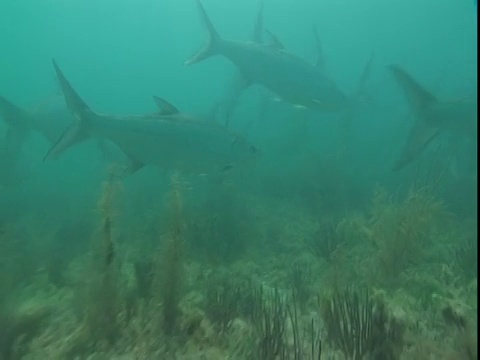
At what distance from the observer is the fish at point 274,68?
8695 millimetres

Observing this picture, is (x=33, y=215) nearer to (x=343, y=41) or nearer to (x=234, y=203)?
(x=234, y=203)

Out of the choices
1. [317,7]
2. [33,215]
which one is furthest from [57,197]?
[317,7]

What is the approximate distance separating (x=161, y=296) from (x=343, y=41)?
88.9 meters

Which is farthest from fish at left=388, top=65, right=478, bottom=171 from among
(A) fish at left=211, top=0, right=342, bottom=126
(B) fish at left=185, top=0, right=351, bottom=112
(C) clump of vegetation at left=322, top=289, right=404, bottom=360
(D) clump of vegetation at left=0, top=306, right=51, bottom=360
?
(D) clump of vegetation at left=0, top=306, right=51, bottom=360

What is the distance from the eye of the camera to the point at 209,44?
8945 millimetres

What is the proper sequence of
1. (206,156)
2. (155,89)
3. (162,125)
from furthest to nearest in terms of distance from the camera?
(155,89), (206,156), (162,125)

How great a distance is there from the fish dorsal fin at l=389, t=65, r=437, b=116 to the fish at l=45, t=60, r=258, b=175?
9.01ft

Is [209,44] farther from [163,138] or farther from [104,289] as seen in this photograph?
[104,289]

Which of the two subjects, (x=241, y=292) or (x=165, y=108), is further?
(x=165, y=108)

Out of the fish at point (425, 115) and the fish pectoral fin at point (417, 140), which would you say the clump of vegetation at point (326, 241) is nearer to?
the fish at point (425, 115)

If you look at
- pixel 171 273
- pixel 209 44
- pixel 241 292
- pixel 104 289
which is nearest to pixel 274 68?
pixel 209 44

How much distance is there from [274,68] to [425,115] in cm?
299

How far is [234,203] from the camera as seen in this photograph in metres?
11.2

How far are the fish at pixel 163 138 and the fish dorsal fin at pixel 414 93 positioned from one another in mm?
2747
